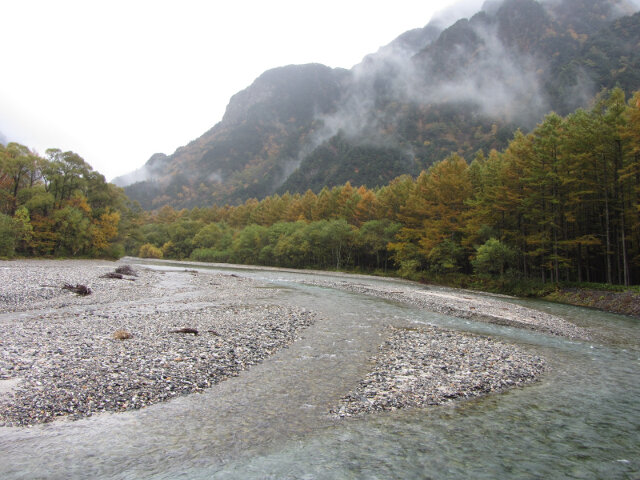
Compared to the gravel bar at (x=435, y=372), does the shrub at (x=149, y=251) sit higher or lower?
higher

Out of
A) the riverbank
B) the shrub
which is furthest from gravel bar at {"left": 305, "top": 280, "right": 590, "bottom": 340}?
the shrub

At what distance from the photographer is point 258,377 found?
11.4 m

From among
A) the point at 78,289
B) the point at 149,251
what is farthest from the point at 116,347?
the point at 149,251

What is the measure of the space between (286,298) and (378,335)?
14878 millimetres

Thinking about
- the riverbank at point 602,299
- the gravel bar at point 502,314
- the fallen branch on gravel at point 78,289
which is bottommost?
the gravel bar at point 502,314

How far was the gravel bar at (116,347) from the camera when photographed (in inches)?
354

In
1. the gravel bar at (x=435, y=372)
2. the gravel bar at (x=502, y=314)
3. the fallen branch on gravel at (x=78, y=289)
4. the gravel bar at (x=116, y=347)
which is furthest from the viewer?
the fallen branch on gravel at (x=78, y=289)

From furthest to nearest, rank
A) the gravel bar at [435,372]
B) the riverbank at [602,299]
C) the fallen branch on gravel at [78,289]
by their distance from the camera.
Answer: the fallen branch on gravel at [78,289] → the riverbank at [602,299] → the gravel bar at [435,372]

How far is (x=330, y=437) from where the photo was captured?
7.75 metres

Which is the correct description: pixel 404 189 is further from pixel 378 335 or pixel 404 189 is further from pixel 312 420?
pixel 312 420

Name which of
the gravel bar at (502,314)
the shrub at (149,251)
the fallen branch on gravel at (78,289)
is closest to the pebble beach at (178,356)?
the gravel bar at (502,314)

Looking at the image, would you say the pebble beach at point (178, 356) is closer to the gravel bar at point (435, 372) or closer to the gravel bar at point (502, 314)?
the gravel bar at point (435, 372)

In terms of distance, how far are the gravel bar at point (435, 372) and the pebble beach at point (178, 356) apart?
36 mm

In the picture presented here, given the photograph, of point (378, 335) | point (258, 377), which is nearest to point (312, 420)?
point (258, 377)
